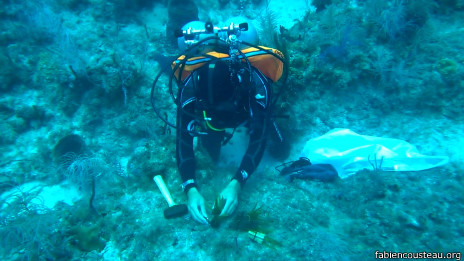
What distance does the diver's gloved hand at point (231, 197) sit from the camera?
9.16 feet

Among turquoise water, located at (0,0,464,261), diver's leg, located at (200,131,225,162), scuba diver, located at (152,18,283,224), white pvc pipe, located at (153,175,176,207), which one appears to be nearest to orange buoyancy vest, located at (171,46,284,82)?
scuba diver, located at (152,18,283,224)

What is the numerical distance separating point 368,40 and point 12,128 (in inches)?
309

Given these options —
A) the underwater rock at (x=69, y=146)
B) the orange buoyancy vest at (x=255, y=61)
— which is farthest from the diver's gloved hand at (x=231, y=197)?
the underwater rock at (x=69, y=146)

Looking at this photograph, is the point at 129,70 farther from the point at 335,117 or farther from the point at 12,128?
the point at 335,117

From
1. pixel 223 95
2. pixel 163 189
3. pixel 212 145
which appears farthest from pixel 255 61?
pixel 163 189

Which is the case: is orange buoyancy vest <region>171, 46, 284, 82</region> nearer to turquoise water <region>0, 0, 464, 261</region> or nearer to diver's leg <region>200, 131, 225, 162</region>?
turquoise water <region>0, 0, 464, 261</region>

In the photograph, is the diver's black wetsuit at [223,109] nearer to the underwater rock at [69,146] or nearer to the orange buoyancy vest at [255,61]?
the orange buoyancy vest at [255,61]

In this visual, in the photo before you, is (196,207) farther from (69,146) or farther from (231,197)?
(69,146)

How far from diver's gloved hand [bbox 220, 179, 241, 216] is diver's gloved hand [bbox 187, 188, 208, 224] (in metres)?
0.24

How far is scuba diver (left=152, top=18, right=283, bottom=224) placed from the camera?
2893 millimetres

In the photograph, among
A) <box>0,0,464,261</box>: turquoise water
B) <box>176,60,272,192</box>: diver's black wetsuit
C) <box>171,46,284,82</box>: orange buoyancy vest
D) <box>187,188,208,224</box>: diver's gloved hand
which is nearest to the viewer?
<box>0,0,464,261</box>: turquoise water

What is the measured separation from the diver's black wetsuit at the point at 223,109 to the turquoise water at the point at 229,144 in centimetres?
45

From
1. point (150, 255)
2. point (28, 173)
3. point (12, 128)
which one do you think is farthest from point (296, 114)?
point (12, 128)

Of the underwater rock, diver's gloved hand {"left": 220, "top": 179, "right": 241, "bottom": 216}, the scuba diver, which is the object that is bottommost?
diver's gloved hand {"left": 220, "top": 179, "right": 241, "bottom": 216}
